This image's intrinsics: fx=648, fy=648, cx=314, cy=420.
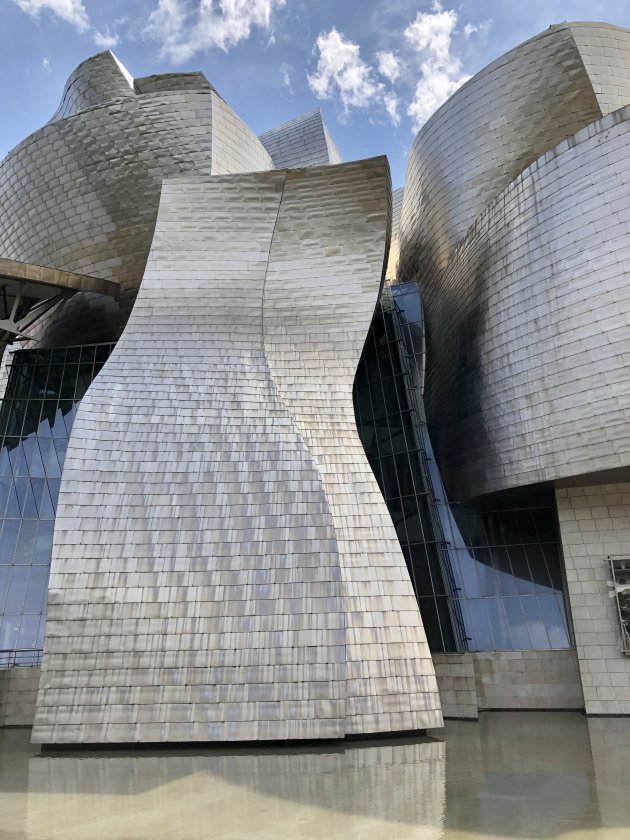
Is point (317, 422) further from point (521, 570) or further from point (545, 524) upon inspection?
point (545, 524)

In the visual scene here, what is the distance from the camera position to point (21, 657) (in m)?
14.8

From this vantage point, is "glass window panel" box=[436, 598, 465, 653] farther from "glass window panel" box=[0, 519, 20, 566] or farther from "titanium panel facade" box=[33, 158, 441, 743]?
"glass window panel" box=[0, 519, 20, 566]

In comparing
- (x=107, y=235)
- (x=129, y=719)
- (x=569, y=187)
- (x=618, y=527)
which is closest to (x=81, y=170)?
(x=107, y=235)

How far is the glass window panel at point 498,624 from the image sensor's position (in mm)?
15711

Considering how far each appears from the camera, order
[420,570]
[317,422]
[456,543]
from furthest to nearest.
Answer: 1. [456,543]
2. [420,570]
3. [317,422]

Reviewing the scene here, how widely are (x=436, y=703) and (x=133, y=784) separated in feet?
17.2

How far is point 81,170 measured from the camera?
71.9ft

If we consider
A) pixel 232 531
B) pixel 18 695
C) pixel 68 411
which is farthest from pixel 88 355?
pixel 232 531

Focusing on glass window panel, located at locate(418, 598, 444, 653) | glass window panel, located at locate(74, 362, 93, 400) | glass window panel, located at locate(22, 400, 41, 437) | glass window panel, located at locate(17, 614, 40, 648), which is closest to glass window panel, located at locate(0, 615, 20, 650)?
glass window panel, located at locate(17, 614, 40, 648)

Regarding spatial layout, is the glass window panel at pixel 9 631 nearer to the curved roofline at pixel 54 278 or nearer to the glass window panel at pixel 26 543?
the glass window panel at pixel 26 543

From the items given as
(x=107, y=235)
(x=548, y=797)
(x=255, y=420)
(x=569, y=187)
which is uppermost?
(x=107, y=235)

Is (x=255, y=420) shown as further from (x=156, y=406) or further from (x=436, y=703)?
(x=436, y=703)

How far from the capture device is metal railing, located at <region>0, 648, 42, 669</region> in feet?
48.0

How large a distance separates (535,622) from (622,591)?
7.66 ft
